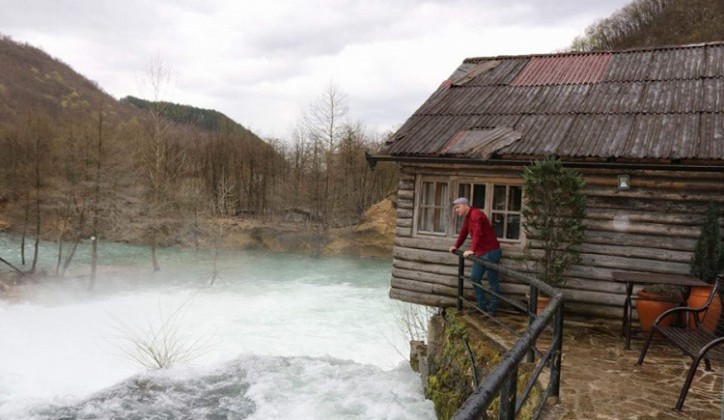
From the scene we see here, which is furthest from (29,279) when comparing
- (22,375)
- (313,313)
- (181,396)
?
(181,396)

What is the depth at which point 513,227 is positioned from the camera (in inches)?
348

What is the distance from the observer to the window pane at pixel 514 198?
28.8ft

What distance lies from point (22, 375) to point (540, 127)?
13.7 metres

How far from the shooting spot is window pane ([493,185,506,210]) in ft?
29.1

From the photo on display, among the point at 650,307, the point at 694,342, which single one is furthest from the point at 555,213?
the point at 694,342

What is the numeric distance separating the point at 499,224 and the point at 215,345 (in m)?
10.0

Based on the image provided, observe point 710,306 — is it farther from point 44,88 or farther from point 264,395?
point 44,88

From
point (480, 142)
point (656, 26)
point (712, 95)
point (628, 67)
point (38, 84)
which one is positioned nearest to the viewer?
point (712, 95)

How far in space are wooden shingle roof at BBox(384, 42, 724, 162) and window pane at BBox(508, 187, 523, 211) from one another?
80cm

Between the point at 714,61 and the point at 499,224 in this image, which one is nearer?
the point at 499,224

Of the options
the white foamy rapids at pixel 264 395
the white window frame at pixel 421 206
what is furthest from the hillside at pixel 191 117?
the white window frame at pixel 421 206

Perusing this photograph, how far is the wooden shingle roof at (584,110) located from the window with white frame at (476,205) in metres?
0.76

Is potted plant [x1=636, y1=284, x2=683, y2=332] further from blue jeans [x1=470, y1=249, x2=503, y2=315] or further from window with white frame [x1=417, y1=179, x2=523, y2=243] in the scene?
window with white frame [x1=417, y1=179, x2=523, y2=243]

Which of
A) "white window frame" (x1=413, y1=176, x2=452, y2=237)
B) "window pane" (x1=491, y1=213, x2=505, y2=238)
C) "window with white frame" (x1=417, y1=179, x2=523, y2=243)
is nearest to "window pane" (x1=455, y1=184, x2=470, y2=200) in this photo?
"window with white frame" (x1=417, y1=179, x2=523, y2=243)
